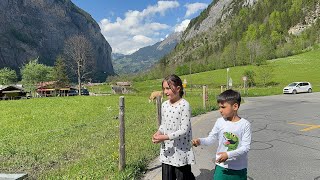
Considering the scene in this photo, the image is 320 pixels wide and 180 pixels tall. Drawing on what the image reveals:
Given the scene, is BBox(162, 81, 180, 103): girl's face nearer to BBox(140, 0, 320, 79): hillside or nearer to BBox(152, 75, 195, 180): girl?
BBox(152, 75, 195, 180): girl

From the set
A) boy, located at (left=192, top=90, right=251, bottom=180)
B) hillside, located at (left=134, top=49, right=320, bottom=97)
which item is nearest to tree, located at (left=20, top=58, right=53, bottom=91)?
hillside, located at (left=134, top=49, right=320, bottom=97)

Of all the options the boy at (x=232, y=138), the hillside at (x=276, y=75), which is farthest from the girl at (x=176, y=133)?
the hillside at (x=276, y=75)

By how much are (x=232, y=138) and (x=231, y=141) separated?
0.04 m

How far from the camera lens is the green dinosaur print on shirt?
12.4 feet

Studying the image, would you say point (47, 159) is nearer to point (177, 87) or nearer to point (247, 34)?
point (177, 87)

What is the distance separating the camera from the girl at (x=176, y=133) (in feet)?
14.4

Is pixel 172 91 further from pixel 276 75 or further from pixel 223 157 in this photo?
pixel 276 75

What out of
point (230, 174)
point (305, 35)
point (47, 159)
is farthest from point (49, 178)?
point (305, 35)

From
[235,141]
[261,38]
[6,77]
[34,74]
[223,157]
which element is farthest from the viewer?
[261,38]

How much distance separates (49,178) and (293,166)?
524cm

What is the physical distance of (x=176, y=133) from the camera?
4.30 metres

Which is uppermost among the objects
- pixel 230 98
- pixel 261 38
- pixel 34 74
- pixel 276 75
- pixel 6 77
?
pixel 261 38

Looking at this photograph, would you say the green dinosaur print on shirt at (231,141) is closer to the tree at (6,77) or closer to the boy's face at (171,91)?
the boy's face at (171,91)

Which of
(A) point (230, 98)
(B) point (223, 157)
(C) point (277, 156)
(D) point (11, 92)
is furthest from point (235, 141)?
(D) point (11, 92)
